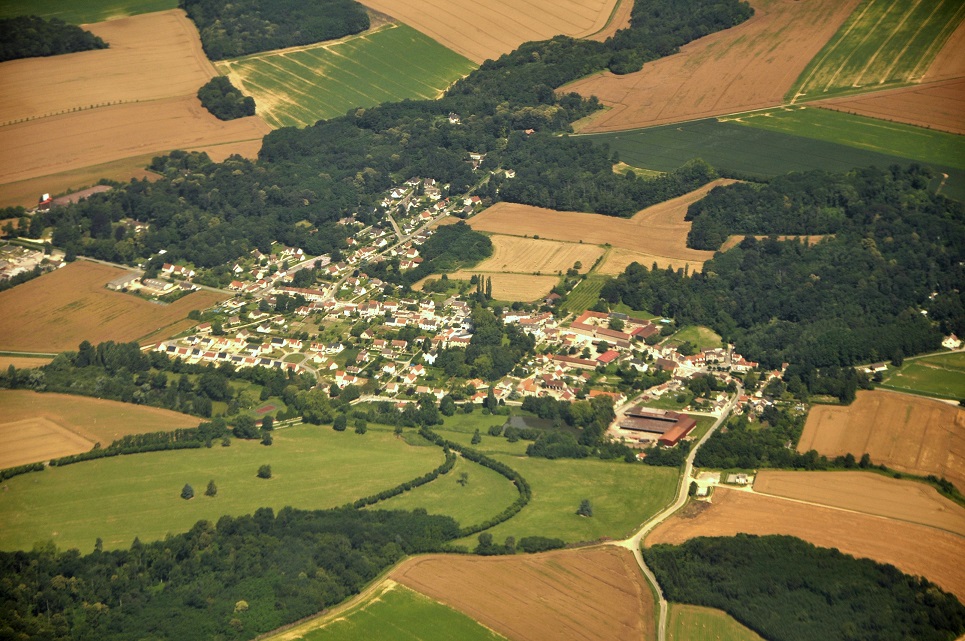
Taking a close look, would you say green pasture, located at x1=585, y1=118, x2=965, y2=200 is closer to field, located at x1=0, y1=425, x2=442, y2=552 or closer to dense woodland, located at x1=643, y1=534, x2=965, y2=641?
field, located at x1=0, y1=425, x2=442, y2=552

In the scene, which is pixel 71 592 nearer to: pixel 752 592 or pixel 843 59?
pixel 752 592

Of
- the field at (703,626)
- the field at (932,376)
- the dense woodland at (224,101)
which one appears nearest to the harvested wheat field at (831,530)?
the field at (703,626)

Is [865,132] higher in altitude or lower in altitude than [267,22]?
higher

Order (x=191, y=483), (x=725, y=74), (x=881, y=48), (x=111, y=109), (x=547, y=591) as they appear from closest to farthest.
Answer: (x=547, y=591)
(x=191, y=483)
(x=111, y=109)
(x=881, y=48)
(x=725, y=74)

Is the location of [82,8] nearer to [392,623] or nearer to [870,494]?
[392,623]

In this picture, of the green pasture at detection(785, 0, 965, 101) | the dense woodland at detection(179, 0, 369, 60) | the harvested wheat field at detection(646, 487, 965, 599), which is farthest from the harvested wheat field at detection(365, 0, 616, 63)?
the harvested wheat field at detection(646, 487, 965, 599)

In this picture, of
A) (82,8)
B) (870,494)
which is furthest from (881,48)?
(82,8)
